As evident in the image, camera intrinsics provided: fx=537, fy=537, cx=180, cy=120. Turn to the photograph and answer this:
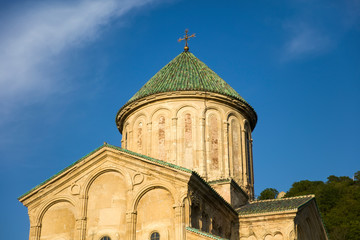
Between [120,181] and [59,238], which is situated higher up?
[120,181]

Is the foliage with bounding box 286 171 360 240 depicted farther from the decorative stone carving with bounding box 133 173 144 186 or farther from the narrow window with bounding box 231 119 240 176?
the decorative stone carving with bounding box 133 173 144 186

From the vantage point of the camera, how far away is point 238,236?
906 inches

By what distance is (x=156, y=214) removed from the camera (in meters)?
19.3

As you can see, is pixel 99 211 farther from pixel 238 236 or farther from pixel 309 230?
pixel 309 230

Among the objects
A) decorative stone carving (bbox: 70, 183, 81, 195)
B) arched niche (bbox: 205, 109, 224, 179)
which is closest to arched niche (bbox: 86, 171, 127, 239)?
decorative stone carving (bbox: 70, 183, 81, 195)

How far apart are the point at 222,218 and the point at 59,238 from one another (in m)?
6.58

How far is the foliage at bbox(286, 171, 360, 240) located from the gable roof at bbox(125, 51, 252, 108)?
25013 millimetres

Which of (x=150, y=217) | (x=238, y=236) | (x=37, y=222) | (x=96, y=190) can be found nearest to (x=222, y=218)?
(x=238, y=236)

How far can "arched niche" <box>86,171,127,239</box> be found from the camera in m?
19.8

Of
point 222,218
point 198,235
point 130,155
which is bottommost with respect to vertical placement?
point 198,235

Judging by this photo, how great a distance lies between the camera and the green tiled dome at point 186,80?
27.2 meters

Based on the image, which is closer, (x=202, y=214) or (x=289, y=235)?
(x=202, y=214)

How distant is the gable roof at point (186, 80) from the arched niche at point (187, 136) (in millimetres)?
1253

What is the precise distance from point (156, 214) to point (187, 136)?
25.1 ft
